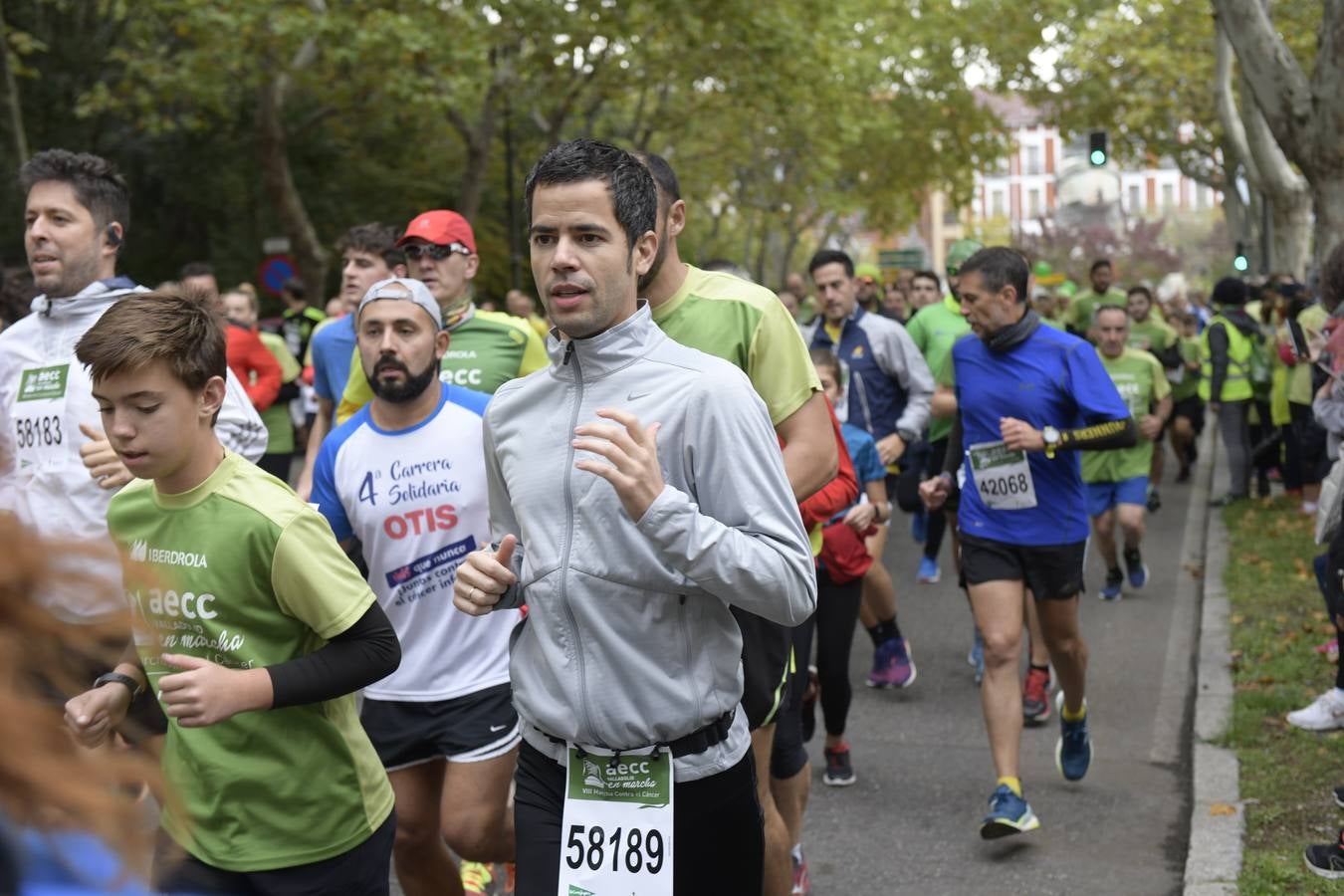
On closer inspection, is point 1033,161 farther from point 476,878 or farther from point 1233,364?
point 476,878

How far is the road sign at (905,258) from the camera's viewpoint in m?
38.4

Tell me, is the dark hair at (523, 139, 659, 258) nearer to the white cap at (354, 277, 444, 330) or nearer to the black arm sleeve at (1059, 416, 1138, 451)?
the white cap at (354, 277, 444, 330)

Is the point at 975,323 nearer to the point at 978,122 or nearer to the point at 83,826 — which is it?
the point at 83,826

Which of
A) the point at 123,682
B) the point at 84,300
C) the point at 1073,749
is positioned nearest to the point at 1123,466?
→ the point at 1073,749

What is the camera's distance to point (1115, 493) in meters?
11.3

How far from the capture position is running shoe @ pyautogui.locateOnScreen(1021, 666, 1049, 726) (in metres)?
8.11

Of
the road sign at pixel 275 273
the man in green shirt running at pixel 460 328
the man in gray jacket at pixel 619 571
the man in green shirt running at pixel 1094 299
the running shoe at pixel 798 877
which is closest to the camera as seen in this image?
A: the man in gray jacket at pixel 619 571

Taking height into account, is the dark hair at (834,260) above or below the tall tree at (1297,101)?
below

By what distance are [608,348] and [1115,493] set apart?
8.51m

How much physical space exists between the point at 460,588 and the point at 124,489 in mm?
924

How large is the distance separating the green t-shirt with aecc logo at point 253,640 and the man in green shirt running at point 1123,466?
321 inches

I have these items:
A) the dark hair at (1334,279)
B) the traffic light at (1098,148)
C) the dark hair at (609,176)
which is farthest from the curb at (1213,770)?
the traffic light at (1098,148)

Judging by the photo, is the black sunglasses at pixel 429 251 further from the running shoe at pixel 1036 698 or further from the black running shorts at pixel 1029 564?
the running shoe at pixel 1036 698

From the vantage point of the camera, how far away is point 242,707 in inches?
131
